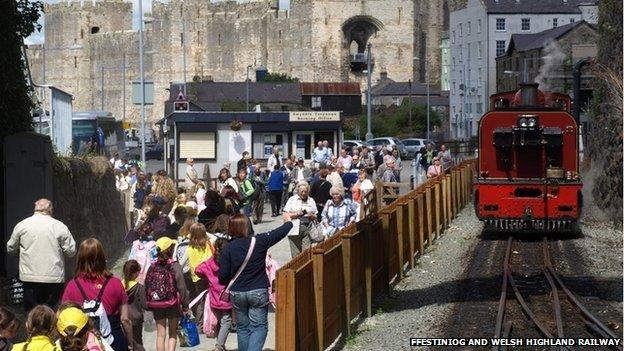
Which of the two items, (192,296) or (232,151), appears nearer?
(192,296)

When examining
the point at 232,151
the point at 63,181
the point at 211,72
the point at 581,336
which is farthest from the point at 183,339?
the point at 211,72

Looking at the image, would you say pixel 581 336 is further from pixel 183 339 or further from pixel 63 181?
pixel 63 181

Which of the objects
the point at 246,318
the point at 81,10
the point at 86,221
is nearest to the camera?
the point at 246,318

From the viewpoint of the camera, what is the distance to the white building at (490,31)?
301 feet

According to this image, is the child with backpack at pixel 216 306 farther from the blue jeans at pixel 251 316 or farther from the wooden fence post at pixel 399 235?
the wooden fence post at pixel 399 235

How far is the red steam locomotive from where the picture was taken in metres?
24.5

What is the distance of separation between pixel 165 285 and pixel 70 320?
3.64m

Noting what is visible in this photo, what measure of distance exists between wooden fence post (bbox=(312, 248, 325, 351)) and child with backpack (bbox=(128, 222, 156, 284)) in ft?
4.95

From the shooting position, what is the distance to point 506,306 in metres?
16.4

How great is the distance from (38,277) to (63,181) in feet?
20.0

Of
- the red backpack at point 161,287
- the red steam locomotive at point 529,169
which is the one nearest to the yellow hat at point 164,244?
the red backpack at point 161,287

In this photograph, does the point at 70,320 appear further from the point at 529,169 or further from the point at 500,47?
the point at 500,47

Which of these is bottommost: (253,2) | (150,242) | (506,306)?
(506,306)

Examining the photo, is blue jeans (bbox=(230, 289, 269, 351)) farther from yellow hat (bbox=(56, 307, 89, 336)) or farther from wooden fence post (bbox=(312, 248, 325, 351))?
yellow hat (bbox=(56, 307, 89, 336))
